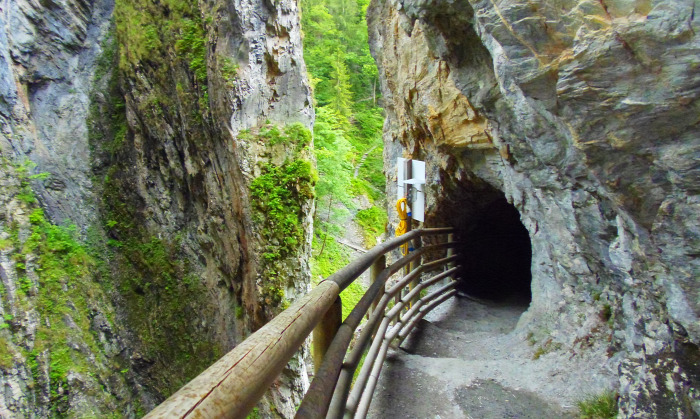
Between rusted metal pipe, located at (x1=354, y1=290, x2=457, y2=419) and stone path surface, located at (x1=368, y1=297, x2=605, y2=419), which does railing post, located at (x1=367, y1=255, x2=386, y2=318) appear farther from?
stone path surface, located at (x1=368, y1=297, x2=605, y2=419)

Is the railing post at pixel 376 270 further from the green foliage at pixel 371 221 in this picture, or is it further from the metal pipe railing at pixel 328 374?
the green foliage at pixel 371 221

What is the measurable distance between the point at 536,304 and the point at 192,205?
28.7ft

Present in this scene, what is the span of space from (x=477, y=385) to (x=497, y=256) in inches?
291

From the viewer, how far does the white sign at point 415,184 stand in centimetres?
430

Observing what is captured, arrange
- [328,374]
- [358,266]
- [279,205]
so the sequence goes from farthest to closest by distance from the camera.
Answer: [279,205] → [358,266] → [328,374]

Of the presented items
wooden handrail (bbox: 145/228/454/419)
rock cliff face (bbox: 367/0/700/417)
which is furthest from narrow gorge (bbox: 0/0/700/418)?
wooden handrail (bbox: 145/228/454/419)

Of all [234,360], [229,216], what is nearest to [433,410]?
[234,360]

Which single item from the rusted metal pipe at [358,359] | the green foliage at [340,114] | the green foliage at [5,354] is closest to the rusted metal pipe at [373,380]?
the rusted metal pipe at [358,359]

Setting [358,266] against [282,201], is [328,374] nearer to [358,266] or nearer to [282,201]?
[358,266]

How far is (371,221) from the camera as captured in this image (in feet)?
59.1

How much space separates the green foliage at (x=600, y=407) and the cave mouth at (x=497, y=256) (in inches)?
185

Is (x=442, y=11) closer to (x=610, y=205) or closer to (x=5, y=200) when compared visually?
(x=610, y=205)

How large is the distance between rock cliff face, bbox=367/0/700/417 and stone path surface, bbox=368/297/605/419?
0.31m

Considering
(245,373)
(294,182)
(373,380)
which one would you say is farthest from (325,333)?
(294,182)
